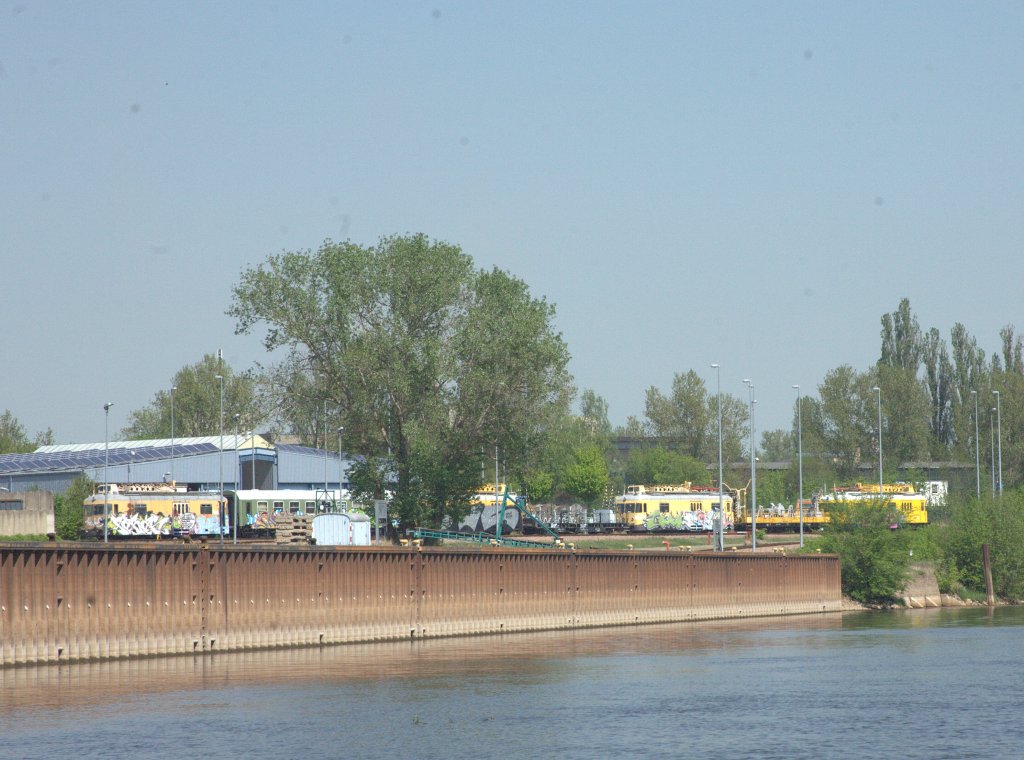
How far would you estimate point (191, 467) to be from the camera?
122 m

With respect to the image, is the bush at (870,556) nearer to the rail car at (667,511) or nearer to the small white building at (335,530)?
the rail car at (667,511)

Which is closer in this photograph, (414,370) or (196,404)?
(414,370)

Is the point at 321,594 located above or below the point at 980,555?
above

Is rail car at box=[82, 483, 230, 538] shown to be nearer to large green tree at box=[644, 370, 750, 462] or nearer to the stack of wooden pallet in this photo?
the stack of wooden pallet

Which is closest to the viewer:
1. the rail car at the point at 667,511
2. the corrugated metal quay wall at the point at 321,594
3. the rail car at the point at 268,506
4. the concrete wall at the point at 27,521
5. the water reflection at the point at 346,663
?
the water reflection at the point at 346,663

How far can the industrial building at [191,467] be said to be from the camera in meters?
118

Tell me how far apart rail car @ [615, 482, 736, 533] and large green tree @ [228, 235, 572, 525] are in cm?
3392

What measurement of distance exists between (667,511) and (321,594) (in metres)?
66.4

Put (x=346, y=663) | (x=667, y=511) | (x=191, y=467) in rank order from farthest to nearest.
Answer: (x=667, y=511)
(x=191, y=467)
(x=346, y=663)

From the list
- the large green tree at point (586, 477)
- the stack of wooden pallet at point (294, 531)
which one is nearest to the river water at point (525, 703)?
the stack of wooden pallet at point (294, 531)

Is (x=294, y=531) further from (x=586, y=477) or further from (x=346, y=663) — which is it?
(x=586, y=477)

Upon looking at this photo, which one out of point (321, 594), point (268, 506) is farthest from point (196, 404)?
point (321, 594)

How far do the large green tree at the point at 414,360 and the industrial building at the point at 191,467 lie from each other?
23.0 metres

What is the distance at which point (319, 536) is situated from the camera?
233 feet
